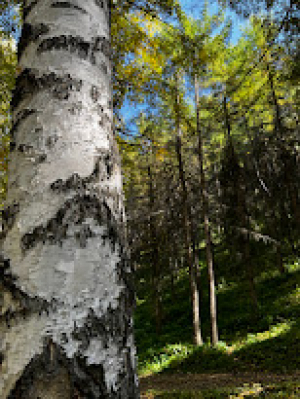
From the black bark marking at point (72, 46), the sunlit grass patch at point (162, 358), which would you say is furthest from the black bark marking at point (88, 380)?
the sunlit grass patch at point (162, 358)

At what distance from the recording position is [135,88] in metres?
4.80

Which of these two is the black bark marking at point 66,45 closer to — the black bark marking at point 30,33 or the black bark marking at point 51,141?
the black bark marking at point 30,33

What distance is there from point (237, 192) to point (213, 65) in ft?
16.3

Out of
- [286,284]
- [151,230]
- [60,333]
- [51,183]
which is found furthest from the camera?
[286,284]

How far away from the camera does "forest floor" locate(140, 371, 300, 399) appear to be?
504 centimetres

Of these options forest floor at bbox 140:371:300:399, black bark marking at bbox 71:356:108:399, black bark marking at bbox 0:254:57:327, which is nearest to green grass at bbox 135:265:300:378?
forest floor at bbox 140:371:300:399

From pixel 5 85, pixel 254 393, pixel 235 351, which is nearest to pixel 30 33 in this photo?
pixel 5 85

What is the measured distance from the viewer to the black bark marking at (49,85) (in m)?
0.76

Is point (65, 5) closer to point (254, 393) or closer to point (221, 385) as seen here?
point (254, 393)

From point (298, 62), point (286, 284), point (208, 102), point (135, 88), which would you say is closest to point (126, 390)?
point (135, 88)

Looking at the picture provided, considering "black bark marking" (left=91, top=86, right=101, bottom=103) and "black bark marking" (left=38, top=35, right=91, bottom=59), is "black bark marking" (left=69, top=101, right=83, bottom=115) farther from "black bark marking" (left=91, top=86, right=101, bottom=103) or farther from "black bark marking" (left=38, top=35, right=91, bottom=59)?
"black bark marking" (left=38, top=35, right=91, bottom=59)

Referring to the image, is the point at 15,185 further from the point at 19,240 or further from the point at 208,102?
the point at 208,102

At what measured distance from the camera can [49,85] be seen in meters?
0.77

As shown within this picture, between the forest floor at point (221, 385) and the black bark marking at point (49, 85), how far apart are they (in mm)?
5558
